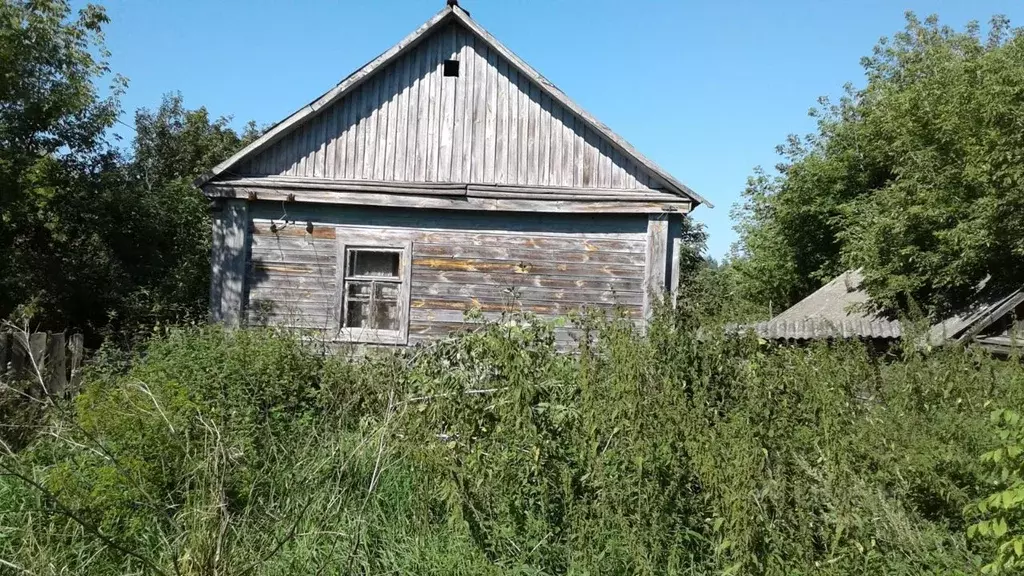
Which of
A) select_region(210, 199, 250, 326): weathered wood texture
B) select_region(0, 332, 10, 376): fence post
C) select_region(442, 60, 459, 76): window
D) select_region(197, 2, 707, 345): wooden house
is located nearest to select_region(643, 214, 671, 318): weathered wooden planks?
select_region(197, 2, 707, 345): wooden house

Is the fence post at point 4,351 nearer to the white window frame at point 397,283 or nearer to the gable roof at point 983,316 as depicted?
the white window frame at point 397,283

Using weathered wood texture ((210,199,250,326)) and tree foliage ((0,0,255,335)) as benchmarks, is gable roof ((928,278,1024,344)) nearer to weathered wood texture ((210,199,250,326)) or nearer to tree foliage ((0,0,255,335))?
weathered wood texture ((210,199,250,326))

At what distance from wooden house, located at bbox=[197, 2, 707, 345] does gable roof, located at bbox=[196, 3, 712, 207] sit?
0.08 feet

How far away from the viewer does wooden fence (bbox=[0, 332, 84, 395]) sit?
257 inches

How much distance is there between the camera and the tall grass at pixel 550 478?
4.09 meters

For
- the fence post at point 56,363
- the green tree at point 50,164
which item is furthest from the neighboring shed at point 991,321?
the green tree at point 50,164

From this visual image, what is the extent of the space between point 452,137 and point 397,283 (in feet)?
6.69

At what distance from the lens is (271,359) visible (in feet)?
20.9

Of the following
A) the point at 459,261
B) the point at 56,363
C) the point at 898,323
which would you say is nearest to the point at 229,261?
the point at 459,261

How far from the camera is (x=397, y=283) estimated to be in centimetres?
1024

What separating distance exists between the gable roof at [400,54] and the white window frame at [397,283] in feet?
4.89

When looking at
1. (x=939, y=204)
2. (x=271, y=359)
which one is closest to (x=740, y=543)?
(x=271, y=359)

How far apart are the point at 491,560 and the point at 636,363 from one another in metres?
1.40

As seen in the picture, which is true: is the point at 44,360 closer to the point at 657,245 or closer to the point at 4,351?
the point at 4,351
